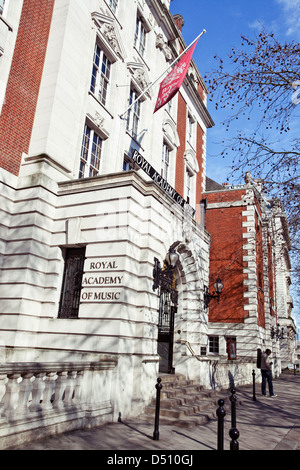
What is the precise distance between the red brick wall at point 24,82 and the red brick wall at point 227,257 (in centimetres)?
1618

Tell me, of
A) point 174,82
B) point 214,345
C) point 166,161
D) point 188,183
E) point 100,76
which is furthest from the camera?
point 214,345

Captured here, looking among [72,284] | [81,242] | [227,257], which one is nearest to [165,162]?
[227,257]

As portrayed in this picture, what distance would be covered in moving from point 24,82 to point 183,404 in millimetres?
11719

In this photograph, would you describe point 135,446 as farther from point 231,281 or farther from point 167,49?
point 167,49

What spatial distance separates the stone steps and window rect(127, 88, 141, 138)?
35.9 ft

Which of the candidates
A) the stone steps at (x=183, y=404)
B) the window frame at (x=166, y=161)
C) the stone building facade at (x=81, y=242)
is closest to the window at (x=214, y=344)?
the stone building facade at (x=81, y=242)

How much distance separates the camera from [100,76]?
584 inches

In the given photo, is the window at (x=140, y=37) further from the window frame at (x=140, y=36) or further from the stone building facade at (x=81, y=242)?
the stone building facade at (x=81, y=242)

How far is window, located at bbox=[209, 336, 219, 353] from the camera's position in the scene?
78.9 feet

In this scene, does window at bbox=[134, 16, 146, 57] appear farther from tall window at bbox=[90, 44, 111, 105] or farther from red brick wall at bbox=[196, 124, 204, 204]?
red brick wall at bbox=[196, 124, 204, 204]

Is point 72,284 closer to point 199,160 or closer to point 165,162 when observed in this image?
point 165,162

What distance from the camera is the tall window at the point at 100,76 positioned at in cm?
1452

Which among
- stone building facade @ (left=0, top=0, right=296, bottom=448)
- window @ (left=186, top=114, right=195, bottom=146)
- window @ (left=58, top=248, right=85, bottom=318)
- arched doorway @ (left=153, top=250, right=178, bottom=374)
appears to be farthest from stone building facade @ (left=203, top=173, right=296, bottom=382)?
window @ (left=58, top=248, right=85, bottom=318)

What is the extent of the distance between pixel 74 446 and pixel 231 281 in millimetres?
19635
